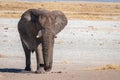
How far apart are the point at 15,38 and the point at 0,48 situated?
5.00m

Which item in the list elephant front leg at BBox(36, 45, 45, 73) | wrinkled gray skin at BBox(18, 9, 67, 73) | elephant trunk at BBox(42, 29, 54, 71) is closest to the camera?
elephant trunk at BBox(42, 29, 54, 71)

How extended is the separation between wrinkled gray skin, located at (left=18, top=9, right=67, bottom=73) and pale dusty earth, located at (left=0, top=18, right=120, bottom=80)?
1.51 feet

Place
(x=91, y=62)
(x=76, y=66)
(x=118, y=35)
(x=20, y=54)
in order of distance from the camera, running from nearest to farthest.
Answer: (x=76, y=66), (x=91, y=62), (x=20, y=54), (x=118, y=35)

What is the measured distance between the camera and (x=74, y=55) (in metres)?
25.3

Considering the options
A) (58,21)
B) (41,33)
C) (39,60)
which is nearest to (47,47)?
(41,33)

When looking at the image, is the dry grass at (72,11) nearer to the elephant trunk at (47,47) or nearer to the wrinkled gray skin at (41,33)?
the wrinkled gray skin at (41,33)

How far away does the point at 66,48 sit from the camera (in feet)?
92.1

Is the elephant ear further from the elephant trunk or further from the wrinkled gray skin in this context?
the elephant trunk

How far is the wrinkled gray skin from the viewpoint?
1730 centimetres

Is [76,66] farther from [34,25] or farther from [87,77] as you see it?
[87,77]

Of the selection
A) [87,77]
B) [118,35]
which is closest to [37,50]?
[87,77]

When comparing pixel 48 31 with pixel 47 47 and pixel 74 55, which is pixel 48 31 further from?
pixel 74 55

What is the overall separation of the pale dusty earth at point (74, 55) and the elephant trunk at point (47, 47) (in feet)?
1.01

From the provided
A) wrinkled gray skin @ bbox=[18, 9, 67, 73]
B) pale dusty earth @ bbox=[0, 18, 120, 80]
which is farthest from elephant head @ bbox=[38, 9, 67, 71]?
pale dusty earth @ bbox=[0, 18, 120, 80]
